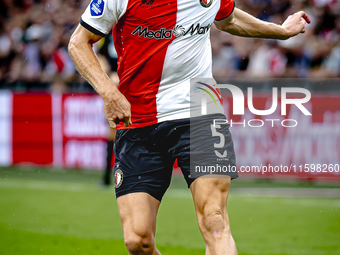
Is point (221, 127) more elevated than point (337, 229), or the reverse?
point (221, 127)

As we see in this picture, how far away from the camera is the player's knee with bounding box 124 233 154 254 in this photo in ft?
10.9

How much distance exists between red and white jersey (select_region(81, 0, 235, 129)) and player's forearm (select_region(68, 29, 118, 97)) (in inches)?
9.9

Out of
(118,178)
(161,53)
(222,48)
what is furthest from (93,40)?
(222,48)

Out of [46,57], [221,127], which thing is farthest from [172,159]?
[46,57]

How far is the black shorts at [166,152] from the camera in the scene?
10.8 ft

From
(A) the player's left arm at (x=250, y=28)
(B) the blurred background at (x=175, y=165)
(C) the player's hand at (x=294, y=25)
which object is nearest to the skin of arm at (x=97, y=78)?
(A) the player's left arm at (x=250, y=28)

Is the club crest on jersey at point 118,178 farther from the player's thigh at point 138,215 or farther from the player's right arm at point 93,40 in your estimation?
the player's right arm at point 93,40

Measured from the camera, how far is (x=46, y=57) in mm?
13516

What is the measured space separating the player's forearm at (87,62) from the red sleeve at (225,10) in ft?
3.40

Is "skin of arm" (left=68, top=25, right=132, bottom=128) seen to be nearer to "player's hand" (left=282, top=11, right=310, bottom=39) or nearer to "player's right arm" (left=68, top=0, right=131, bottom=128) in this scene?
"player's right arm" (left=68, top=0, right=131, bottom=128)

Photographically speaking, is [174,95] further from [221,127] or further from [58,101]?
[58,101]

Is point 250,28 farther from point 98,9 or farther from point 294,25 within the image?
point 98,9

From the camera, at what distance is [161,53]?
337cm

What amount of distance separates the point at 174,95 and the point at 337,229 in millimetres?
3268
